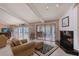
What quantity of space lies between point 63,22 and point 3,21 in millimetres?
1468

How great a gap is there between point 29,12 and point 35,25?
353 millimetres

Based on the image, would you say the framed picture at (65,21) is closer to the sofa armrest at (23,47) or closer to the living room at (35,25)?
the living room at (35,25)

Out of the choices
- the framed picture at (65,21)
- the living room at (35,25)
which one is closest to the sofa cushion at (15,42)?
the living room at (35,25)

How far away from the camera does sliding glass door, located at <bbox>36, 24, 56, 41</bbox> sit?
2590 millimetres

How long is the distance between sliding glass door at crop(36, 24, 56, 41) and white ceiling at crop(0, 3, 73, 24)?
7.7 inches

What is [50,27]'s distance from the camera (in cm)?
260

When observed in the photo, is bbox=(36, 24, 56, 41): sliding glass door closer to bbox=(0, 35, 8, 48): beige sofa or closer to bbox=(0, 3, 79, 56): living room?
bbox=(0, 3, 79, 56): living room

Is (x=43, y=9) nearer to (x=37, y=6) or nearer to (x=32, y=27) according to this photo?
(x=37, y=6)

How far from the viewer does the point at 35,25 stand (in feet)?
8.36

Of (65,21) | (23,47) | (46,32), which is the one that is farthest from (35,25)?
(65,21)

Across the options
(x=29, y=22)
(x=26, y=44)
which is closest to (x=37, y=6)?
(x=29, y=22)

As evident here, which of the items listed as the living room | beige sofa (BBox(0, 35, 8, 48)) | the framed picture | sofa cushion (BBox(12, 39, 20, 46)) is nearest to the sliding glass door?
the living room

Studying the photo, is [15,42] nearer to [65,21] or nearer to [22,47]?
[22,47]

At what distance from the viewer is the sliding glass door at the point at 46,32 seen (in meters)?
2.59
